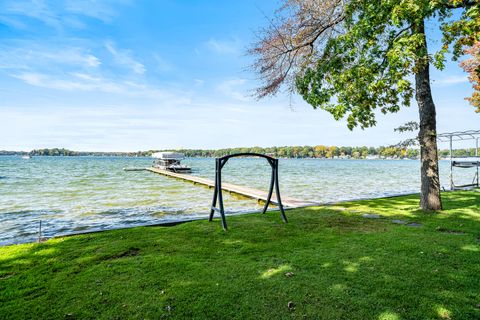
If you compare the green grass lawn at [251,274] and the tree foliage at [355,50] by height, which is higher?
the tree foliage at [355,50]

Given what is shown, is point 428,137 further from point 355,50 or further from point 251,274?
point 251,274

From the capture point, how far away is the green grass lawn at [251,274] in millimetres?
2799

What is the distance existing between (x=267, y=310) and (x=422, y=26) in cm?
737

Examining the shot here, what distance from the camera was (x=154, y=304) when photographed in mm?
2881

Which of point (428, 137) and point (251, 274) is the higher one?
point (428, 137)

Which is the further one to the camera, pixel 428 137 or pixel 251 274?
pixel 428 137

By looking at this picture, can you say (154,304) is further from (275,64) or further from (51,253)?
(275,64)

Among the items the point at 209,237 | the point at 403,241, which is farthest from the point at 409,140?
the point at 209,237

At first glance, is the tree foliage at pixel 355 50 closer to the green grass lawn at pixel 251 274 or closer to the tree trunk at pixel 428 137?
the tree trunk at pixel 428 137

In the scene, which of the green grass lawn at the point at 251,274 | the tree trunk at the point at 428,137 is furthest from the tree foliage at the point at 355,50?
the green grass lawn at the point at 251,274

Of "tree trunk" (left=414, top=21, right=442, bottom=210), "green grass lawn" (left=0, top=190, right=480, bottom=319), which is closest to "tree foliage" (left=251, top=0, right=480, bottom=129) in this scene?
"tree trunk" (left=414, top=21, right=442, bottom=210)

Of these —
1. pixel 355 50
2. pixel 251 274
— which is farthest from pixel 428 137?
pixel 251 274

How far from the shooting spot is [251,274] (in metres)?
3.60

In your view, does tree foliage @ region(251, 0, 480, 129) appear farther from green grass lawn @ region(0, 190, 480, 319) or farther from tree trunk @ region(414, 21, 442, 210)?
green grass lawn @ region(0, 190, 480, 319)
